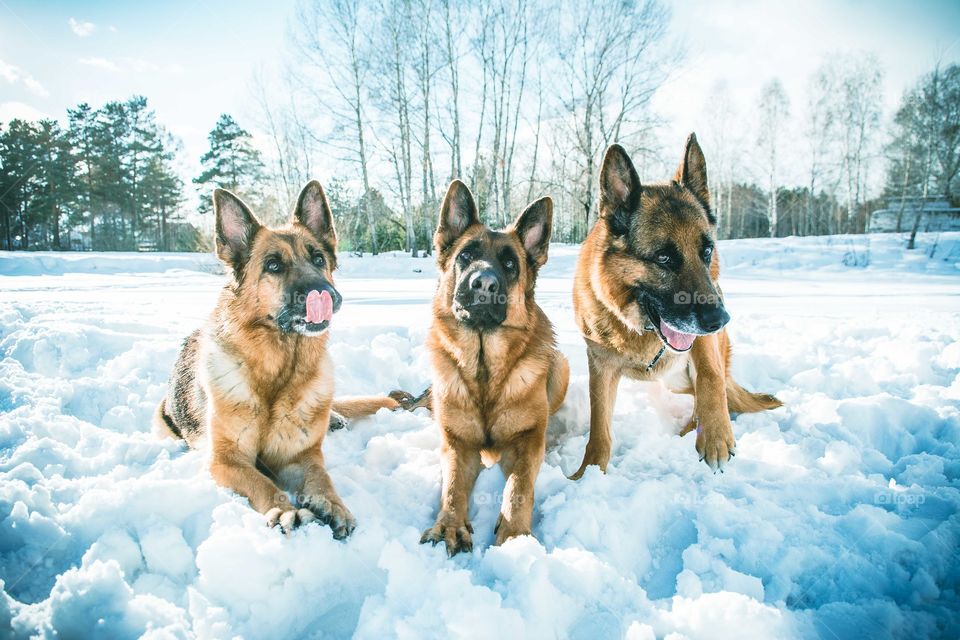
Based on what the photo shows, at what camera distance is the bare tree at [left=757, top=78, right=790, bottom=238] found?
82.2 feet

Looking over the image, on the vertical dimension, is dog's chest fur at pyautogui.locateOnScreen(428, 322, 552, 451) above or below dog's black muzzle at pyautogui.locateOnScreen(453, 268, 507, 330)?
below

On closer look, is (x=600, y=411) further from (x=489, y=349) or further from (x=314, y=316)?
(x=314, y=316)

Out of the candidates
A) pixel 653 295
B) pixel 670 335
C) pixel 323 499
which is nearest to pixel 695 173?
pixel 653 295

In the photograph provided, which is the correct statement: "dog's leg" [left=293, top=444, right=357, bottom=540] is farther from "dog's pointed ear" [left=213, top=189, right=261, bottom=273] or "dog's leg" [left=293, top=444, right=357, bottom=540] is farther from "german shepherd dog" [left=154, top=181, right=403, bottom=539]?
"dog's pointed ear" [left=213, top=189, right=261, bottom=273]

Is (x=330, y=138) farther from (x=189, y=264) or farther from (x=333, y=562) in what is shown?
(x=333, y=562)

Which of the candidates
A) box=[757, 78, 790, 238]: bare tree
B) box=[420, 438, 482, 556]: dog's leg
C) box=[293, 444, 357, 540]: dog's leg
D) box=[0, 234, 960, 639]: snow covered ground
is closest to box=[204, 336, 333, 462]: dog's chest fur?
box=[293, 444, 357, 540]: dog's leg

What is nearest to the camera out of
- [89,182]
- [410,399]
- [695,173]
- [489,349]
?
[489,349]

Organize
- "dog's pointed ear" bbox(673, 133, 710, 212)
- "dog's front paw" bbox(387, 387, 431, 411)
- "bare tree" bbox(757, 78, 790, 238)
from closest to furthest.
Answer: "dog's pointed ear" bbox(673, 133, 710, 212) < "dog's front paw" bbox(387, 387, 431, 411) < "bare tree" bbox(757, 78, 790, 238)

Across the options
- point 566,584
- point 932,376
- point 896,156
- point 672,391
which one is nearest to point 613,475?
point 566,584

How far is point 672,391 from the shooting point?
386cm

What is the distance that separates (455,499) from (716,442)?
1.60 metres

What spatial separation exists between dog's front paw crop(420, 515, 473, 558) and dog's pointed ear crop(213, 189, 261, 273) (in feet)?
6.68

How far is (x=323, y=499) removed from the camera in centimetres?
223

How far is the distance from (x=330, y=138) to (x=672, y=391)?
19.4 meters
